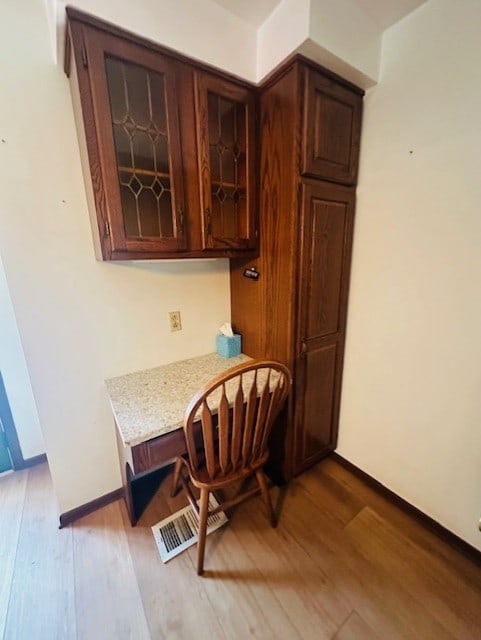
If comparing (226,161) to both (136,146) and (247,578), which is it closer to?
(136,146)

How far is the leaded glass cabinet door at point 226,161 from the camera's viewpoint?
47.8 inches

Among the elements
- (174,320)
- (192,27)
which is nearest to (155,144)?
(192,27)

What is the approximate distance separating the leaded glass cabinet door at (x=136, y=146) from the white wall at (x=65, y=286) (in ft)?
0.90

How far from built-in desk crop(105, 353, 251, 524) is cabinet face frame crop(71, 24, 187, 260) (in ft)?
2.18

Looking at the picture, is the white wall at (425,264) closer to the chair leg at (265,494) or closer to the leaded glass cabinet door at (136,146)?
the chair leg at (265,494)

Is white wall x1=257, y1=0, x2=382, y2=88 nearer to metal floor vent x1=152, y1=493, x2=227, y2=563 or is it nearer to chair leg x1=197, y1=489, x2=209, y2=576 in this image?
chair leg x1=197, y1=489, x2=209, y2=576

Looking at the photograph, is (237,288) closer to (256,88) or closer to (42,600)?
(256,88)

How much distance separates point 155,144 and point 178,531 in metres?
1.87

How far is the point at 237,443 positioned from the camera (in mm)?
1119

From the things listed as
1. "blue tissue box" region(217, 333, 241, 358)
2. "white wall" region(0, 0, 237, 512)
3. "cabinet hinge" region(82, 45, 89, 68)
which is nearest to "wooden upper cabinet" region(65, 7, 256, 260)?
"cabinet hinge" region(82, 45, 89, 68)

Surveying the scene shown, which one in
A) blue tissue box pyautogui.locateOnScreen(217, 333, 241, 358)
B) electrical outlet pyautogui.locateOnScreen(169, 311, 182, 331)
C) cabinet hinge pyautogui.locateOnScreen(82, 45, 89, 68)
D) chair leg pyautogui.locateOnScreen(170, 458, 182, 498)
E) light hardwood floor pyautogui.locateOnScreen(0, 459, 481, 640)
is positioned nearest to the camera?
cabinet hinge pyautogui.locateOnScreen(82, 45, 89, 68)

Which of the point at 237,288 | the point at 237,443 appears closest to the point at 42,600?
the point at 237,443

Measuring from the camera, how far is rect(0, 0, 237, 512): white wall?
107cm

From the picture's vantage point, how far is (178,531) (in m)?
1.40
